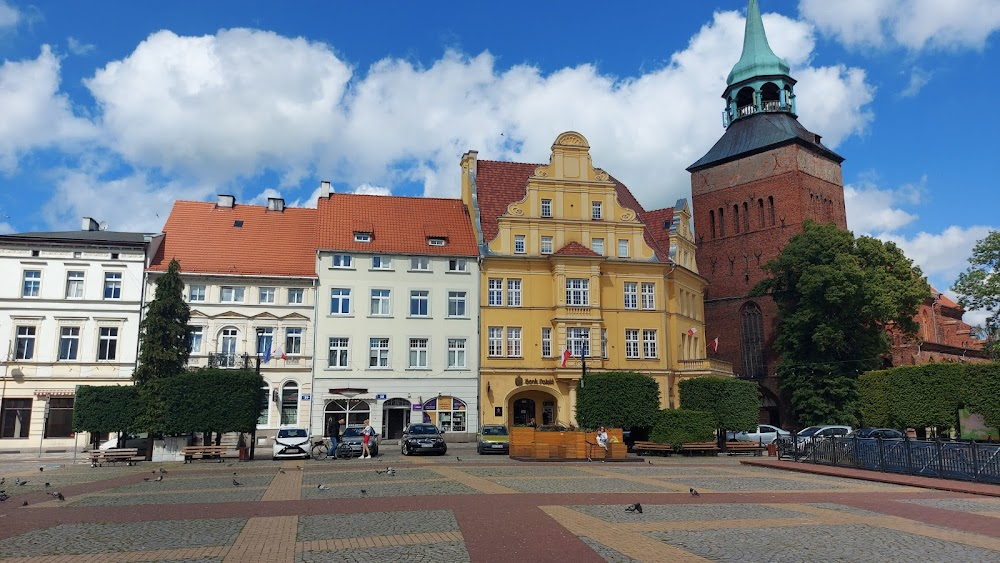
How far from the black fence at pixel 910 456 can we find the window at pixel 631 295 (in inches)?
785

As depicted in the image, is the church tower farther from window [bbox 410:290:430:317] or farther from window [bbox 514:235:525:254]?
window [bbox 410:290:430:317]

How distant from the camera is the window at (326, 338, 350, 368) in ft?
147

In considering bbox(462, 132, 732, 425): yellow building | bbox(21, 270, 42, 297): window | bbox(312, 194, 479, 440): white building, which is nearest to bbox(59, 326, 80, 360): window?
bbox(21, 270, 42, 297): window

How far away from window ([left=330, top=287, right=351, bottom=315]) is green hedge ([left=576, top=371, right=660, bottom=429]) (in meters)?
16.0

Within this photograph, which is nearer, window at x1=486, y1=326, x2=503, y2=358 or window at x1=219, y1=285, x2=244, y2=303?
window at x1=219, y1=285, x2=244, y2=303

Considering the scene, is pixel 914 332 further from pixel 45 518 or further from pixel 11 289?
pixel 11 289

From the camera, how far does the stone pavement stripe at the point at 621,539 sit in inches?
408

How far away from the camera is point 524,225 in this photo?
4791 centimetres

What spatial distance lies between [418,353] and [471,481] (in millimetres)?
26305

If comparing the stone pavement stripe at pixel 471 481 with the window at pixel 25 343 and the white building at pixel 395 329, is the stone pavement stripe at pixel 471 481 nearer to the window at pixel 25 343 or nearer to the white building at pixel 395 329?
the white building at pixel 395 329

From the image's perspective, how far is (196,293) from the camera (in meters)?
44.3

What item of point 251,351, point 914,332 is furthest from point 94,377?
point 914,332

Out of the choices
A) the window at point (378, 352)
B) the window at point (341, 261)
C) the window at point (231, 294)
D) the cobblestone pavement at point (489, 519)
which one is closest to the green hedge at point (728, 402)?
the cobblestone pavement at point (489, 519)

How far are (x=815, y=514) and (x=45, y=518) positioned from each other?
15.0 m
